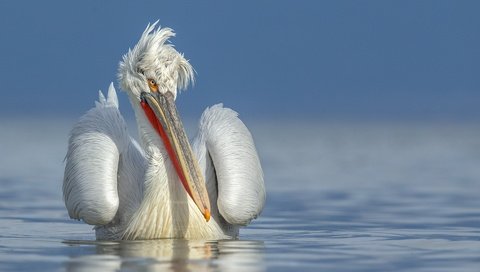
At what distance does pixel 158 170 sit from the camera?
10.1 m

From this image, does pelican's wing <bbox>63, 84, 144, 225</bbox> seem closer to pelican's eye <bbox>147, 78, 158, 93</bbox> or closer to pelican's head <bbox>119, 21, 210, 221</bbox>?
pelican's head <bbox>119, 21, 210, 221</bbox>

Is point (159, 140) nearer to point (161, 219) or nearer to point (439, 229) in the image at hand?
point (161, 219)

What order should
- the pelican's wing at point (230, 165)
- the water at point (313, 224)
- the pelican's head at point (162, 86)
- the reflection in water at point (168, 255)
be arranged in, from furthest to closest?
the pelican's wing at point (230, 165)
the pelican's head at point (162, 86)
the water at point (313, 224)
the reflection in water at point (168, 255)

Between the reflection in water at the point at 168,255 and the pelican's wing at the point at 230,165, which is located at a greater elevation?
the pelican's wing at the point at 230,165

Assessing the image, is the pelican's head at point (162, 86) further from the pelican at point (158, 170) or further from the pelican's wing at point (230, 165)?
the pelican's wing at point (230, 165)

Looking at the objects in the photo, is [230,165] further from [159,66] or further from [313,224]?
[313,224]

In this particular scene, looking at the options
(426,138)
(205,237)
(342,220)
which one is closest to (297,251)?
(205,237)

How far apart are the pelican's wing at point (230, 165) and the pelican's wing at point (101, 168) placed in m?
0.51

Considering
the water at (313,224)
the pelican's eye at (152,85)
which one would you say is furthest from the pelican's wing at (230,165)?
the pelican's eye at (152,85)

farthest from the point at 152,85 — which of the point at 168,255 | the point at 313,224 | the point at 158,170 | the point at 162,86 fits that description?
the point at 313,224

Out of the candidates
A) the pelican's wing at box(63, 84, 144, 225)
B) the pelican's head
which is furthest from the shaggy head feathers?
the pelican's wing at box(63, 84, 144, 225)

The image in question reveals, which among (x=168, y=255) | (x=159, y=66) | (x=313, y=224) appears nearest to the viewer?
(x=168, y=255)

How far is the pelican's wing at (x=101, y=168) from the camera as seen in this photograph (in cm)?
1008

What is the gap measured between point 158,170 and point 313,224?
191 centimetres
